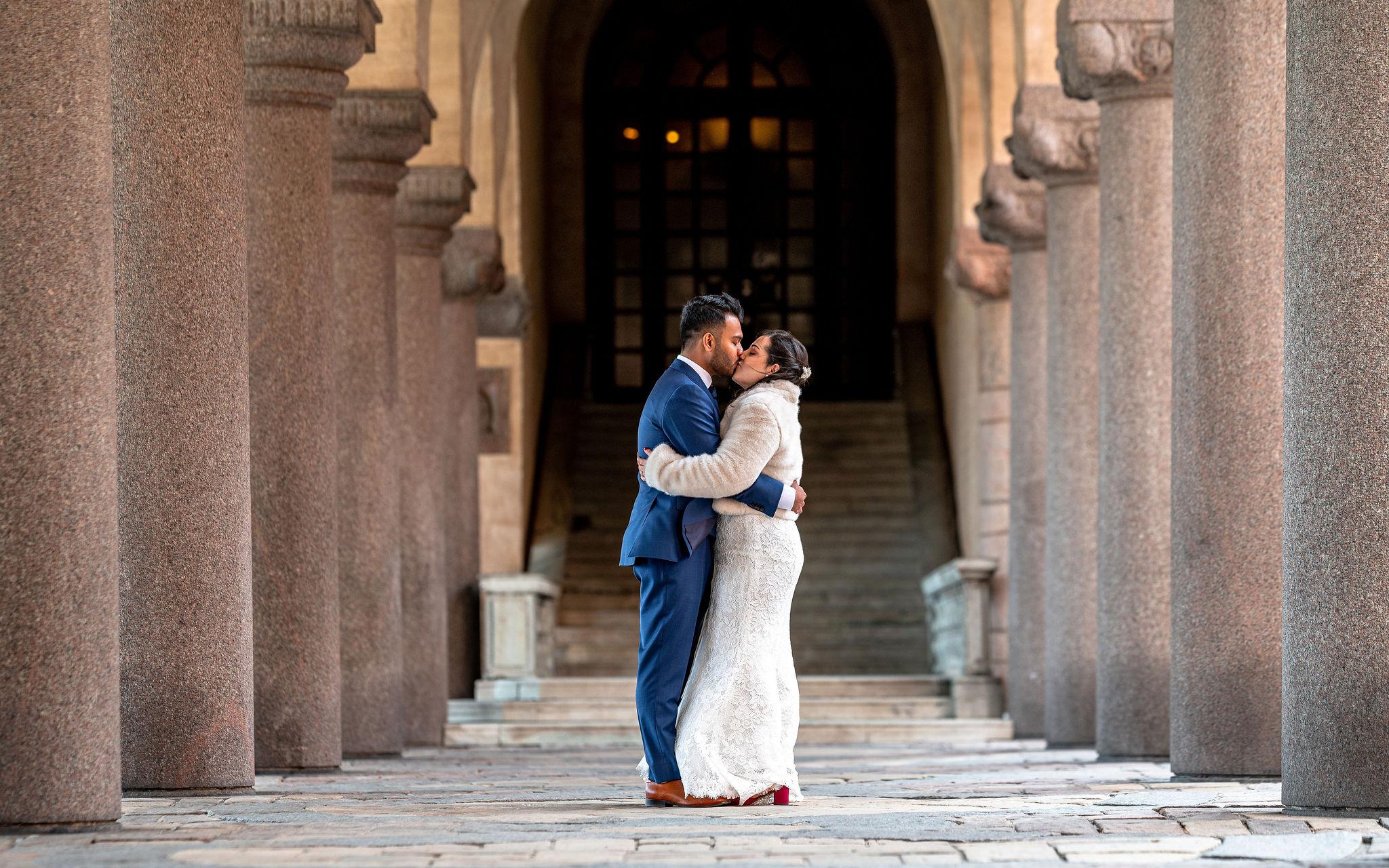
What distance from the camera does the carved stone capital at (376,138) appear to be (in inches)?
580

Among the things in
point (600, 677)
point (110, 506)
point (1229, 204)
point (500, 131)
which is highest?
point (500, 131)

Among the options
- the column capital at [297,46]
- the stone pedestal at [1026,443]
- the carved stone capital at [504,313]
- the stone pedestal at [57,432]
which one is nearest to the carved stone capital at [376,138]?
the column capital at [297,46]

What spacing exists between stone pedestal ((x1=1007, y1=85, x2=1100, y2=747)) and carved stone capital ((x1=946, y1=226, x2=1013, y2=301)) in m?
4.70

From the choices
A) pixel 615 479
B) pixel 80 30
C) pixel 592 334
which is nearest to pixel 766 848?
pixel 80 30

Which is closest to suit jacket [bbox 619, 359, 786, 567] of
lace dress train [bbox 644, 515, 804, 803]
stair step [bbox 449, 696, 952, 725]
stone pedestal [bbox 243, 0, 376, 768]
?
lace dress train [bbox 644, 515, 804, 803]

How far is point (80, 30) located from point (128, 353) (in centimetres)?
238

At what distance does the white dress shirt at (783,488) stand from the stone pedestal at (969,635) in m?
11.1

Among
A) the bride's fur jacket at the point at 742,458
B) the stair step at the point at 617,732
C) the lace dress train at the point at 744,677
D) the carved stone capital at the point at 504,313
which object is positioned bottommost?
the stair step at the point at 617,732

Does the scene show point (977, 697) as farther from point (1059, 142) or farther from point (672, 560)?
point (672, 560)

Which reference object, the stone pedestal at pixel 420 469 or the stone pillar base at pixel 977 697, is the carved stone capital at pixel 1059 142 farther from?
the stone pillar base at pixel 977 697

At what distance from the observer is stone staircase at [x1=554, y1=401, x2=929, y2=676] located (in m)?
22.0

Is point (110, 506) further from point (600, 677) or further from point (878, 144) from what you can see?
point (878, 144)

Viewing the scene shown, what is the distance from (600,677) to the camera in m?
20.8

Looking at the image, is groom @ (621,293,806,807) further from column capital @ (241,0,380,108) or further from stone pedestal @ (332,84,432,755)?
stone pedestal @ (332,84,432,755)
